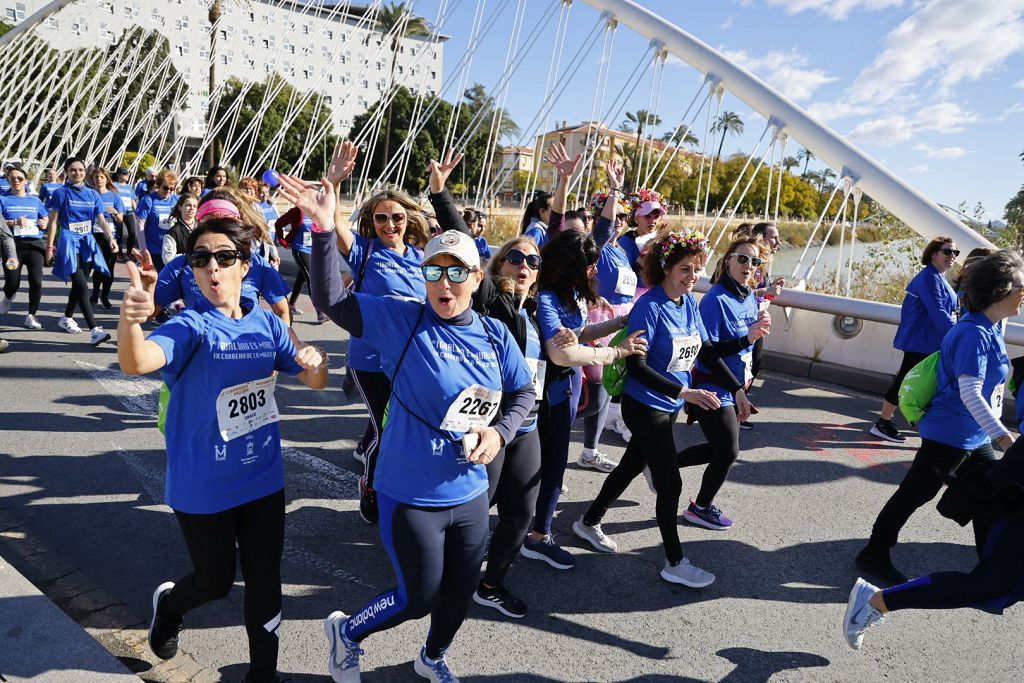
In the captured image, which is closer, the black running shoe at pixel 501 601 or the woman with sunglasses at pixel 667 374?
the black running shoe at pixel 501 601

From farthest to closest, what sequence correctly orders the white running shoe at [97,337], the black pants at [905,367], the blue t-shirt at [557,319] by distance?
1. the white running shoe at [97,337]
2. the black pants at [905,367]
3. the blue t-shirt at [557,319]

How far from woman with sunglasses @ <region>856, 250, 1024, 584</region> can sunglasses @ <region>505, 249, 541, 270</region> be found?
2110mm

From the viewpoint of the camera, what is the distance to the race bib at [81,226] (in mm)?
8211

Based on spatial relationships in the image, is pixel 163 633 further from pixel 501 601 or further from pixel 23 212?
pixel 23 212

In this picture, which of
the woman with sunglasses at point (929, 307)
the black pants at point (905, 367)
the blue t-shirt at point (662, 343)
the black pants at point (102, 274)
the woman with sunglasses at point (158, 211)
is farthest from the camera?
the black pants at point (102, 274)

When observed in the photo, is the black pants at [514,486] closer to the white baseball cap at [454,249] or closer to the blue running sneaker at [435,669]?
the blue running sneaker at [435,669]

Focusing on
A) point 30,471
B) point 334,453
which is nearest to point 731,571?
point 334,453

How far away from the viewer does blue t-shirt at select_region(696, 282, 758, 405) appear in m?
3.98

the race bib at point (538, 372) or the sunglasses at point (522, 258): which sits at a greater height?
the sunglasses at point (522, 258)

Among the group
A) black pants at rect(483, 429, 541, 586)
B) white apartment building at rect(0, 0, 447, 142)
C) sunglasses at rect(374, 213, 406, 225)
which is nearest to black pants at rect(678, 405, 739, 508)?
black pants at rect(483, 429, 541, 586)

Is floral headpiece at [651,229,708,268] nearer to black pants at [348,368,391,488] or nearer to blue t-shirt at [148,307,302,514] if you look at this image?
black pants at [348,368,391,488]

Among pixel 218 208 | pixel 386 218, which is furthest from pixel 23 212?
pixel 218 208

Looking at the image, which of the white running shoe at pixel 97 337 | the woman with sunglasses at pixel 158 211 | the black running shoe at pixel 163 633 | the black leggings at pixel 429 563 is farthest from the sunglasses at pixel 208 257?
the white running shoe at pixel 97 337

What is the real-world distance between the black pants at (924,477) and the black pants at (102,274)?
9322 millimetres
